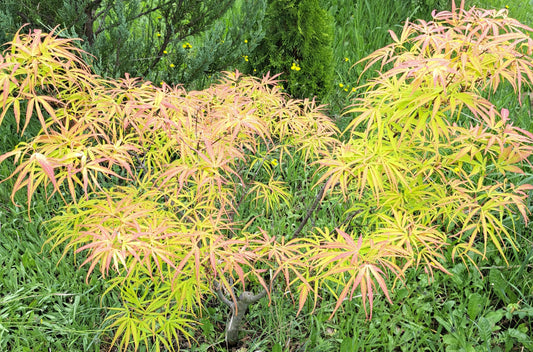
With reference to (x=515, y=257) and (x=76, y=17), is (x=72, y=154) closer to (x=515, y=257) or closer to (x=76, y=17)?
(x=76, y=17)

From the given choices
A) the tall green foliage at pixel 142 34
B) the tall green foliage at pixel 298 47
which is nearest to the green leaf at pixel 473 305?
the tall green foliage at pixel 298 47

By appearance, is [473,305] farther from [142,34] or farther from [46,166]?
[142,34]

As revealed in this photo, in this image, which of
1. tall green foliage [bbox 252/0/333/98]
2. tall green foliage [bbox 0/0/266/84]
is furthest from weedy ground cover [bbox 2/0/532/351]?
tall green foliage [bbox 252/0/333/98]

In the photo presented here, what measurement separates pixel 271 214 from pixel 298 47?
58.0 inches

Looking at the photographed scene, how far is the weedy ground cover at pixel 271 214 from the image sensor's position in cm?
154

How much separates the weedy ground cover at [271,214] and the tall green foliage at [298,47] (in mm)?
1144

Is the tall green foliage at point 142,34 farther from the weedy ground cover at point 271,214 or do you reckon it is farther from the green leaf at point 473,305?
the green leaf at point 473,305

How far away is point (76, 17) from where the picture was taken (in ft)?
9.16

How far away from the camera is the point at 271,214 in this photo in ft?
10.4

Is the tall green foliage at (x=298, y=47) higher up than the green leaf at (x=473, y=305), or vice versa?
the tall green foliage at (x=298, y=47)

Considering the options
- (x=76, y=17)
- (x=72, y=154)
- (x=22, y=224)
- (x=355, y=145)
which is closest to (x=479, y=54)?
(x=355, y=145)

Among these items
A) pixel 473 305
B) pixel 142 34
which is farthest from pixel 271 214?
pixel 142 34

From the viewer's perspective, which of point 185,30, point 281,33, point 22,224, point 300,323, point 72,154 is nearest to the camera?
point 72,154

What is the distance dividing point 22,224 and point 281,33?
7.81ft
